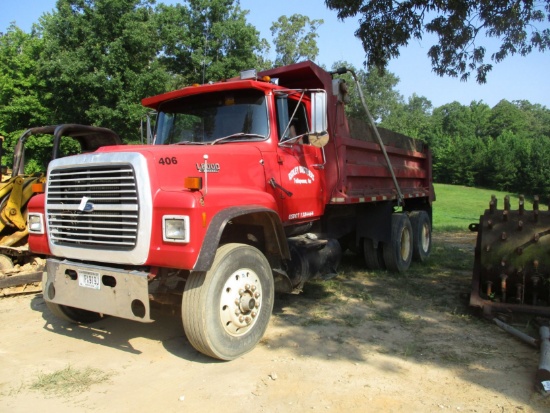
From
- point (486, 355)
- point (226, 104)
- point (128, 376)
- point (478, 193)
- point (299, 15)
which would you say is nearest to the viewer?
point (128, 376)

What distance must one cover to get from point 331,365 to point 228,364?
35.2 inches

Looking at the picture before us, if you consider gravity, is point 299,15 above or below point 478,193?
above

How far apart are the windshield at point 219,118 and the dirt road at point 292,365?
209cm

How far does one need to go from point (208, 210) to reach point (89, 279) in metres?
1.27

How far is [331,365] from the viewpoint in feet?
12.6

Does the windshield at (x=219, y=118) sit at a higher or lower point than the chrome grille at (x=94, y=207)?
higher

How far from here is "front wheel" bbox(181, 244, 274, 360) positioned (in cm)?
369

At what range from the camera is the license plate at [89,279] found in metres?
3.82

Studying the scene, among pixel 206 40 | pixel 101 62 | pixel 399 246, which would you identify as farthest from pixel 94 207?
pixel 206 40

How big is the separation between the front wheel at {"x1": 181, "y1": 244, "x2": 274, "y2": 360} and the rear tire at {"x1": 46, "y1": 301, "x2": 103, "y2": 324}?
1693 mm

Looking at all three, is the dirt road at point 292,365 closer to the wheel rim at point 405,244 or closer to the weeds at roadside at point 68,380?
the weeds at roadside at point 68,380

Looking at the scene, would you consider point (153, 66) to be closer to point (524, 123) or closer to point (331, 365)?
point (331, 365)

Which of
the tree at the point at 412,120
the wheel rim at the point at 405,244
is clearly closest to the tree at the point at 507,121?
the tree at the point at 412,120

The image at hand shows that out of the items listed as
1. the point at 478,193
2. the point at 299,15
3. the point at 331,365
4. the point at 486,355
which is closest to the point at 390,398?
the point at 331,365
